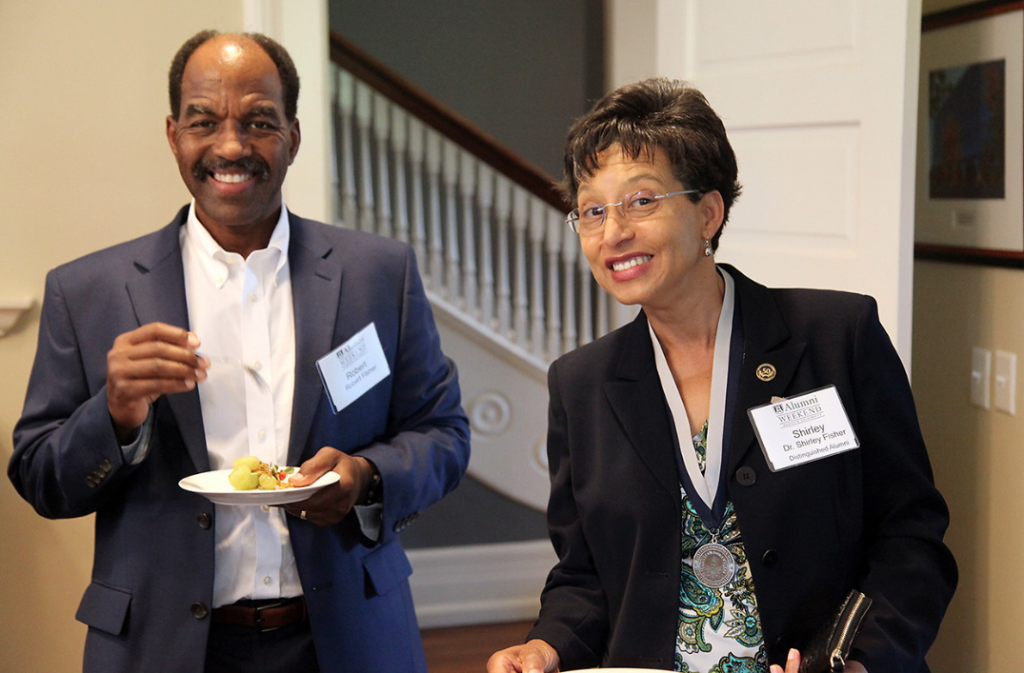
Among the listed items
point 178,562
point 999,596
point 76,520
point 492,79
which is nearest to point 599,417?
point 178,562

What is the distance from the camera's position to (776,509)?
4.65 feet

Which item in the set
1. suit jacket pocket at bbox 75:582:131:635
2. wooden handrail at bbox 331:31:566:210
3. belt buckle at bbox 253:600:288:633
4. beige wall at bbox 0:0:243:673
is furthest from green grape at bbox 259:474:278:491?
wooden handrail at bbox 331:31:566:210

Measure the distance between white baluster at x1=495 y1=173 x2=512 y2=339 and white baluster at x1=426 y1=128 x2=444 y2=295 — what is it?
0.96 feet

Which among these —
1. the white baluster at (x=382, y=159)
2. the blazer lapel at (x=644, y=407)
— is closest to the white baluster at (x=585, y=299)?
the white baluster at (x=382, y=159)

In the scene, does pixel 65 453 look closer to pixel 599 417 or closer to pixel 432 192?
pixel 599 417

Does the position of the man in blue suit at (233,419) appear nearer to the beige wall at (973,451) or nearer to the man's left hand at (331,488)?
the man's left hand at (331,488)

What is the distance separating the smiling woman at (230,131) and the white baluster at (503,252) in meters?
2.75

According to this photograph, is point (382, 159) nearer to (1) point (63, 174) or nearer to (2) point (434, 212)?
(2) point (434, 212)

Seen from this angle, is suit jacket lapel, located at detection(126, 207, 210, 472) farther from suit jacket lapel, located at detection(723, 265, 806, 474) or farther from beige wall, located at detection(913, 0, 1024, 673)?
beige wall, located at detection(913, 0, 1024, 673)

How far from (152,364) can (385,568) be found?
24.4 inches

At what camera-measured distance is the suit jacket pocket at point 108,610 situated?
66.1 inches

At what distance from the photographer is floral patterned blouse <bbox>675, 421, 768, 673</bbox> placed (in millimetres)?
1418

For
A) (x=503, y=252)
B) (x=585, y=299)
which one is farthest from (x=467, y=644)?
(x=503, y=252)

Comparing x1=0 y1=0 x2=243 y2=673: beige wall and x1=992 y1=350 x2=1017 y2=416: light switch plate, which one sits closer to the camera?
x1=992 y1=350 x2=1017 y2=416: light switch plate
